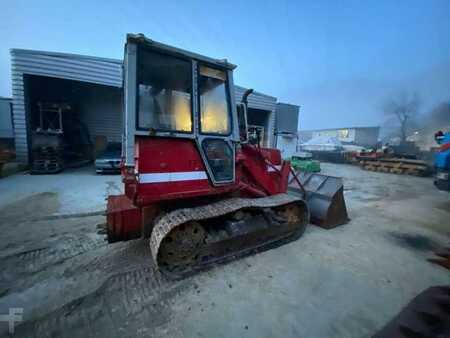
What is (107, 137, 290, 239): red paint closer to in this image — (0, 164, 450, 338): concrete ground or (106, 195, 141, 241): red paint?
(106, 195, 141, 241): red paint

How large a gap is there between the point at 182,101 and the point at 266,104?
1147 cm

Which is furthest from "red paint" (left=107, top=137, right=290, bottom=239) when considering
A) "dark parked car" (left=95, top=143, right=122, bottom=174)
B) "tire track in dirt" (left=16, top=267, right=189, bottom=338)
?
"dark parked car" (left=95, top=143, right=122, bottom=174)

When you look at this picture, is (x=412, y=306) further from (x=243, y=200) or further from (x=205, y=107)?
(x=205, y=107)

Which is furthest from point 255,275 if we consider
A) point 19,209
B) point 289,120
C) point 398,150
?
point 398,150

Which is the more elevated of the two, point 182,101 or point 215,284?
point 182,101

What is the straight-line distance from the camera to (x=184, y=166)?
101 inches

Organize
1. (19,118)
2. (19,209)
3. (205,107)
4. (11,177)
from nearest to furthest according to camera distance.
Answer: (205,107) → (19,209) → (11,177) → (19,118)

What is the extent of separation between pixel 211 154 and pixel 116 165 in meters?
7.62

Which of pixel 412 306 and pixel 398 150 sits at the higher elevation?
pixel 398 150

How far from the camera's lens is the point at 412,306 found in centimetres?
211

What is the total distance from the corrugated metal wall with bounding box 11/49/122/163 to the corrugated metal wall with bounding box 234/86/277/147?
6874 millimetres

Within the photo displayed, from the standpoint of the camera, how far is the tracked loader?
2.32 meters

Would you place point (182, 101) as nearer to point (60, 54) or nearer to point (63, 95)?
point (60, 54)

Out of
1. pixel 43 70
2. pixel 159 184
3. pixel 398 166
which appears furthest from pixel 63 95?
pixel 398 166
